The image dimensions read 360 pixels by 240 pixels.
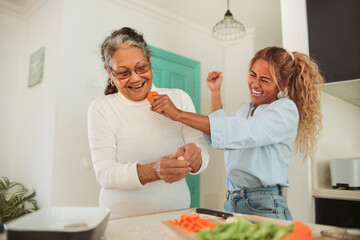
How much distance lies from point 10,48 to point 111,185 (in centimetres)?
120

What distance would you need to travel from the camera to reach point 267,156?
0.81 metres

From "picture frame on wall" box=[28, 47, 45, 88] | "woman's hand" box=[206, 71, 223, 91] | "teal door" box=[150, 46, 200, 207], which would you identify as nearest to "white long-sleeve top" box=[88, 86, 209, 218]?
"woman's hand" box=[206, 71, 223, 91]

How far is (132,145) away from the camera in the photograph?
79 centimetres

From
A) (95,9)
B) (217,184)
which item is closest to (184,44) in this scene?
(95,9)

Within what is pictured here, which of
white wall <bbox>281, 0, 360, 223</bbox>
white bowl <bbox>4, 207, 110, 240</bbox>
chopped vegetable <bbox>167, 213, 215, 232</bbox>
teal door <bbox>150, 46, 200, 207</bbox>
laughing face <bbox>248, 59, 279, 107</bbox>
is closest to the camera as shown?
white bowl <bbox>4, 207, 110, 240</bbox>

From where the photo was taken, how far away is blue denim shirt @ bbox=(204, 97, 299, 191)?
2.43 feet

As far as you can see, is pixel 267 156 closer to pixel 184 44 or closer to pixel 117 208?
pixel 117 208

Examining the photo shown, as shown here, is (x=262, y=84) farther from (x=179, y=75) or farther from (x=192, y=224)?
(x=179, y=75)

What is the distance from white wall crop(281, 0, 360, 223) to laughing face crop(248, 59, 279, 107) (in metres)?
0.57

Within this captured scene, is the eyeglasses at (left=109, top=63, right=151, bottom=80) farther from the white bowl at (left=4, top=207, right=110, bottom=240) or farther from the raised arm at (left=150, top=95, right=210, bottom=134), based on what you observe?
the white bowl at (left=4, top=207, right=110, bottom=240)

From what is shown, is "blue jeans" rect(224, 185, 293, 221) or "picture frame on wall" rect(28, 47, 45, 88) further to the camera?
"picture frame on wall" rect(28, 47, 45, 88)

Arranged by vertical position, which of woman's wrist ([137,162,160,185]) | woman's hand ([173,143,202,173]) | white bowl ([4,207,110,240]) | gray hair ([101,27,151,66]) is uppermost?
gray hair ([101,27,151,66])

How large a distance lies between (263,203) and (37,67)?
113cm

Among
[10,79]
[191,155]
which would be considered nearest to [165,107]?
[191,155]
